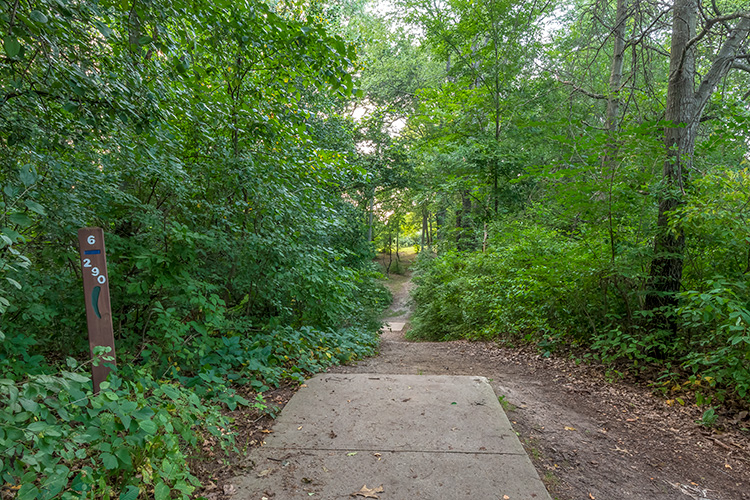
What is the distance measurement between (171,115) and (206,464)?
3.01 meters

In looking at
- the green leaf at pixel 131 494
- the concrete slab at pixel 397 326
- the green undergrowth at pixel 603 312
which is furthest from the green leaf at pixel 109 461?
the concrete slab at pixel 397 326

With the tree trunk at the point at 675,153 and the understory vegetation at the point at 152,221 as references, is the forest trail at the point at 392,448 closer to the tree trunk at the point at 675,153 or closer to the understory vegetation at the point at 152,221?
the understory vegetation at the point at 152,221

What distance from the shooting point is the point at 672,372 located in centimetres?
439

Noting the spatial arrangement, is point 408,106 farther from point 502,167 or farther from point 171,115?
point 171,115

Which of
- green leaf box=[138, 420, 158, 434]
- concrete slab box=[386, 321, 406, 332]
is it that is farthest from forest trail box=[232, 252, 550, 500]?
concrete slab box=[386, 321, 406, 332]

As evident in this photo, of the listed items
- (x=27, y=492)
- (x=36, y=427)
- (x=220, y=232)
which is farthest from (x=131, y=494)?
(x=220, y=232)

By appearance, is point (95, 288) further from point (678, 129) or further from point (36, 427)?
point (678, 129)

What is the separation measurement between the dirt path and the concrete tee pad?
30cm

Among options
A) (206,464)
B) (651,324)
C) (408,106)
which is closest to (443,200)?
(408,106)

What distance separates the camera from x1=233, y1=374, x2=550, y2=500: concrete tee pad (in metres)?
2.47

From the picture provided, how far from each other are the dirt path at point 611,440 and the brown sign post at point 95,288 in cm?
293

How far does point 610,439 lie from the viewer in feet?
11.2

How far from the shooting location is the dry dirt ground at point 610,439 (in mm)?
2697

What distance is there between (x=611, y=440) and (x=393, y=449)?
1.97 meters
